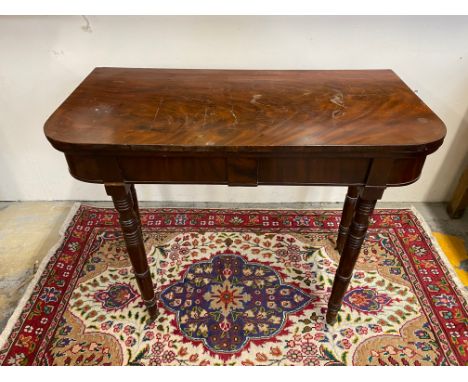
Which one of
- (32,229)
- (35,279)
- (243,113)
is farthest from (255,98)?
(32,229)

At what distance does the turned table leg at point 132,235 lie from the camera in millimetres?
1134

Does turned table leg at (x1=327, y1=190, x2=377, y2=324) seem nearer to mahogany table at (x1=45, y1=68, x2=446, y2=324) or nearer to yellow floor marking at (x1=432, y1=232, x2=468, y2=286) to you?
mahogany table at (x1=45, y1=68, x2=446, y2=324)

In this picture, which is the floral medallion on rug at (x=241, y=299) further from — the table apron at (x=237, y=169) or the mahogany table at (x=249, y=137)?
the table apron at (x=237, y=169)

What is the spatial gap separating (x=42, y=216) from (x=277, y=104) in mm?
1648

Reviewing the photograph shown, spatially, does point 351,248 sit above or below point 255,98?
below

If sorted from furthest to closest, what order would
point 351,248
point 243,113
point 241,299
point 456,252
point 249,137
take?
point 456,252
point 241,299
point 351,248
point 243,113
point 249,137

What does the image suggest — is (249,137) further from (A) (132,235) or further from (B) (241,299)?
(B) (241,299)

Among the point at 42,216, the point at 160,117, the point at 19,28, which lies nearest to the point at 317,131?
the point at 160,117

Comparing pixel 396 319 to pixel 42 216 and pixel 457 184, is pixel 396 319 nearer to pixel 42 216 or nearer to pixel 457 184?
pixel 457 184

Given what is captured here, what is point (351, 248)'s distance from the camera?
1.23m

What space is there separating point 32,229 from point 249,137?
1605mm

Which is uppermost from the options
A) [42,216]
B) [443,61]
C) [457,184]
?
[443,61]

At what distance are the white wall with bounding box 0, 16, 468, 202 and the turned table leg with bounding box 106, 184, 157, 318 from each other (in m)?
0.77

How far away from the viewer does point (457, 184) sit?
2.06 m
